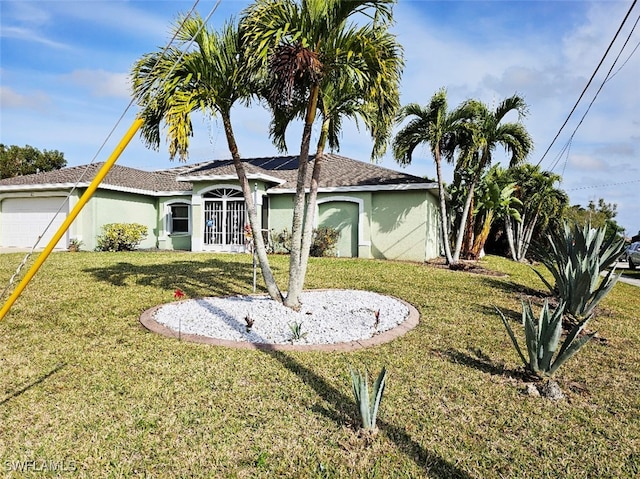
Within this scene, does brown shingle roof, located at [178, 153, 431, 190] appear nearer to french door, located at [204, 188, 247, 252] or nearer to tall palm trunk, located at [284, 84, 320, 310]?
french door, located at [204, 188, 247, 252]

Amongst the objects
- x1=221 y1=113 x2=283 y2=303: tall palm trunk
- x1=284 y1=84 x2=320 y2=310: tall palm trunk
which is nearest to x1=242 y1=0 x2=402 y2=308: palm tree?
x1=284 y1=84 x2=320 y2=310: tall palm trunk

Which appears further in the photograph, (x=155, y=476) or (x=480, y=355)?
(x=480, y=355)

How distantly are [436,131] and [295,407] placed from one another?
12.7 m

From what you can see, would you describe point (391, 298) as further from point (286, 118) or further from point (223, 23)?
point (223, 23)

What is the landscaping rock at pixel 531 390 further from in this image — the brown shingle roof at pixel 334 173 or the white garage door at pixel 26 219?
the white garage door at pixel 26 219

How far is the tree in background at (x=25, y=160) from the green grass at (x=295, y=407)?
36467mm

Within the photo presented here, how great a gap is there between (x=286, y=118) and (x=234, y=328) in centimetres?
430

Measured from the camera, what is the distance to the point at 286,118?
823cm

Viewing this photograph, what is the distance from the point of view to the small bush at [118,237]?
1800 centimetres

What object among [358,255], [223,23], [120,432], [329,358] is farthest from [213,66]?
[358,255]

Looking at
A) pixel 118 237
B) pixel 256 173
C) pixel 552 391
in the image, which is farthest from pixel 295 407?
pixel 118 237

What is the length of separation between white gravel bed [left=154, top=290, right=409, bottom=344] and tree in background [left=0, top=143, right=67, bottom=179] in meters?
37.5

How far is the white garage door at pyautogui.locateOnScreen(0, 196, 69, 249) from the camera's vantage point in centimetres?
1941

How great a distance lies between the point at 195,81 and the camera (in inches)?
274
